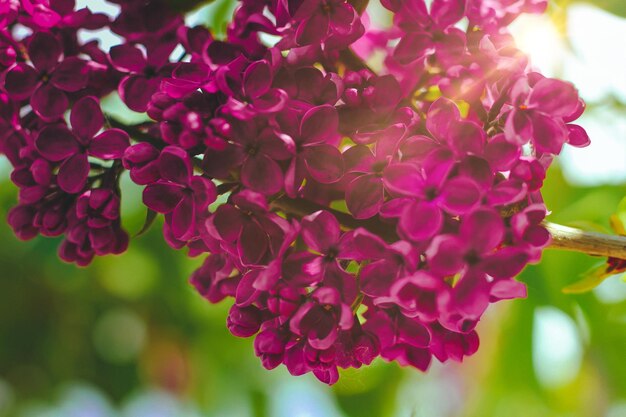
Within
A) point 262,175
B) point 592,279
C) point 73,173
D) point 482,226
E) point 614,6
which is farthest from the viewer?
point 614,6

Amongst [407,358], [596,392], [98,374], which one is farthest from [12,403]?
[407,358]

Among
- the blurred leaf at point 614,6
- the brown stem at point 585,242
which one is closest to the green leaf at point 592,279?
the brown stem at point 585,242

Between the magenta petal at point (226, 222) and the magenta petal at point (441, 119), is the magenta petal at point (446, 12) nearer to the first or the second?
the magenta petal at point (441, 119)

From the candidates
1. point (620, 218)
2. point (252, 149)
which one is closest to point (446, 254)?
point (252, 149)

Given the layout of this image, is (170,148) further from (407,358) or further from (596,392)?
(596,392)

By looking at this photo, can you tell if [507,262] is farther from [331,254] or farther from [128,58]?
[128,58]

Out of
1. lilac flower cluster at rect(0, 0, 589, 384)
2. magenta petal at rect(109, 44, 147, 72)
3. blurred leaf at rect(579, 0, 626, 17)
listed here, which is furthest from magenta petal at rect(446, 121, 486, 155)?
blurred leaf at rect(579, 0, 626, 17)
